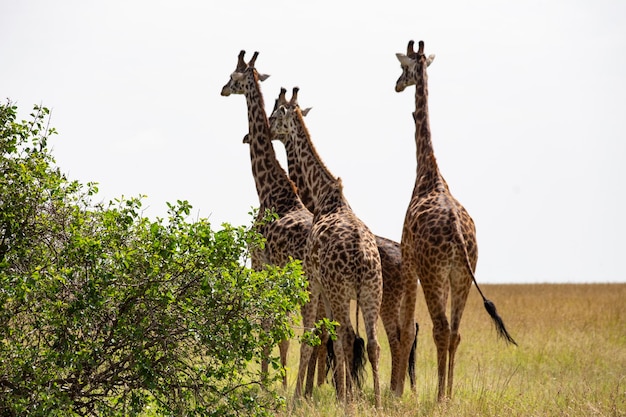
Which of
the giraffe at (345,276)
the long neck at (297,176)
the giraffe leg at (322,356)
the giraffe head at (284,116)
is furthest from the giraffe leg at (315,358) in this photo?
the giraffe head at (284,116)

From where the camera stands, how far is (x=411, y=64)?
444 inches

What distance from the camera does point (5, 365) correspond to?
640cm

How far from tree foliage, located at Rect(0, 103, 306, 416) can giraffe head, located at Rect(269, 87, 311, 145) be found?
441cm

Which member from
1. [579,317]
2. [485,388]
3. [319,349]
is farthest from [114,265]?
[579,317]

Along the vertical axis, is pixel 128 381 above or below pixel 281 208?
below

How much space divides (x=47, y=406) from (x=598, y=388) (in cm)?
718

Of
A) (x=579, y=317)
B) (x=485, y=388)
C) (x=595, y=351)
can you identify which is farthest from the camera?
(x=579, y=317)

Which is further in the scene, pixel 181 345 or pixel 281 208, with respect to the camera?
pixel 281 208

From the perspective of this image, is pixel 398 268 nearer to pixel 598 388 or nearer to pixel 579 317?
pixel 598 388

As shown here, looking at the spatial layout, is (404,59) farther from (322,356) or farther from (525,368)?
(525,368)

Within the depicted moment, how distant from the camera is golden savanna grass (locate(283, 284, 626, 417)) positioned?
8.60 meters

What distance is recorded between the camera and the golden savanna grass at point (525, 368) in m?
8.60

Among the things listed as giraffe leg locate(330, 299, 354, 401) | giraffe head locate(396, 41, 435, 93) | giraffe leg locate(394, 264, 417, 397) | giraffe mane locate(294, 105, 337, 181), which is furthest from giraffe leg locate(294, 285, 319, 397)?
giraffe head locate(396, 41, 435, 93)

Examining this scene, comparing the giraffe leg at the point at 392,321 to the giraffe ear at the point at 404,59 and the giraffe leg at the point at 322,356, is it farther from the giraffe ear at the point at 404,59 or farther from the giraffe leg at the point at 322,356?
the giraffe ear at the point at 404,59
